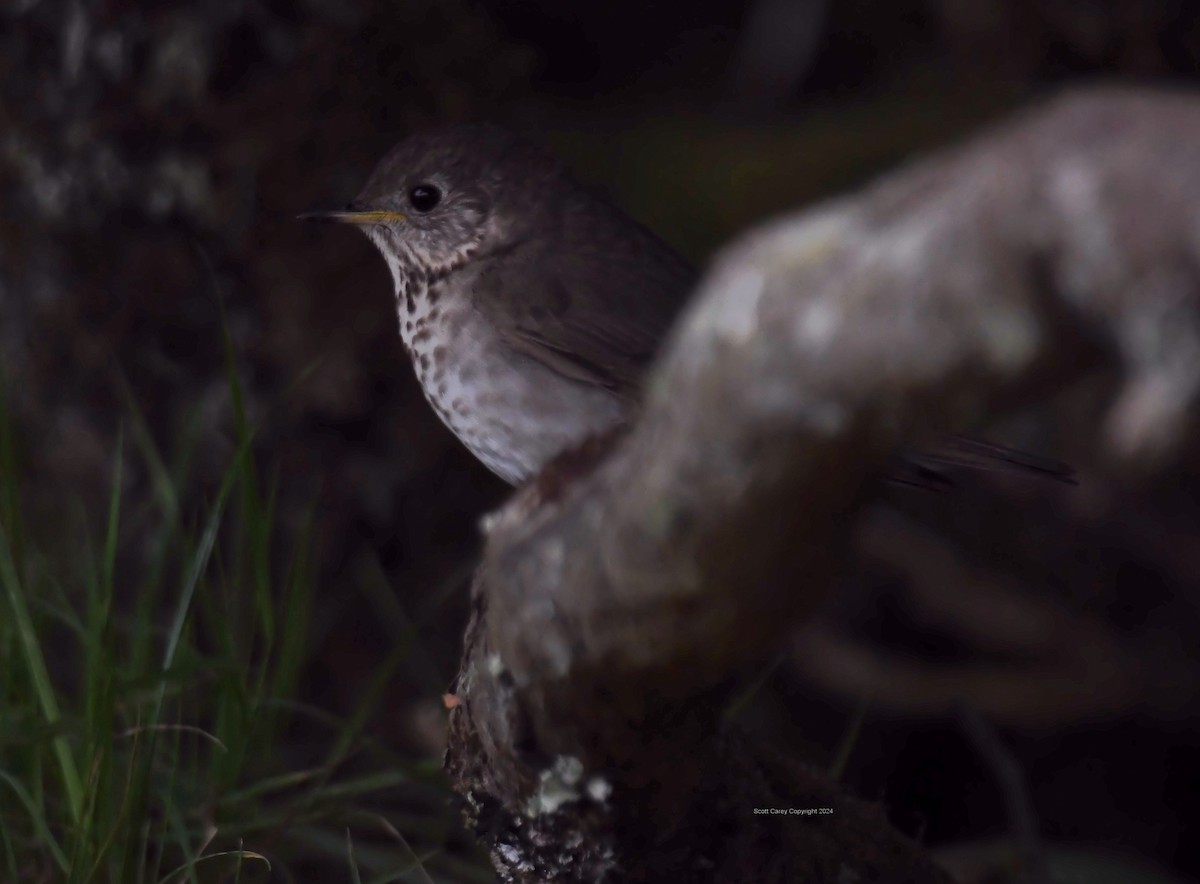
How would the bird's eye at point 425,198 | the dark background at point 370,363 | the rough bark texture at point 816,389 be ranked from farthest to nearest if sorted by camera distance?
the dark background at point 370,363
the bird's eye at point 425,198
the rough bark texture at point 816,389

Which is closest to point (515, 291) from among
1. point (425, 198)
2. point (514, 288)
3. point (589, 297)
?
point (514, 288)

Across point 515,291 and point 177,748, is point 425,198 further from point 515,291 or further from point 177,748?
point 177,748

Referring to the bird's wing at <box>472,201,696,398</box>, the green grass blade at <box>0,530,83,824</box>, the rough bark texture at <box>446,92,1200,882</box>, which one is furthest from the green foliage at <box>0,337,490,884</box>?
the rough bark texture at <box>446,92,1200,882</box>

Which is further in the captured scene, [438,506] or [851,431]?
[438,506]

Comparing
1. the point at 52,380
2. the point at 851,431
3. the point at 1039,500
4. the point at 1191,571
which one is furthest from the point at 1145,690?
the point at 851,431

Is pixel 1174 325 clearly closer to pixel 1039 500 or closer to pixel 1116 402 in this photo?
pixel 1116 402

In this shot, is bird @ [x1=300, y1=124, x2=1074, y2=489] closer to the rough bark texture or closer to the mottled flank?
the mottled flank

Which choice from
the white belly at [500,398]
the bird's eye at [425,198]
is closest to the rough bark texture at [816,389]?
the white belly at [500,398]

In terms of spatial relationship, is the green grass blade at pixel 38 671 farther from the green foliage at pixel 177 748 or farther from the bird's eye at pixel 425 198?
the bird's eye at pixel 425 198
